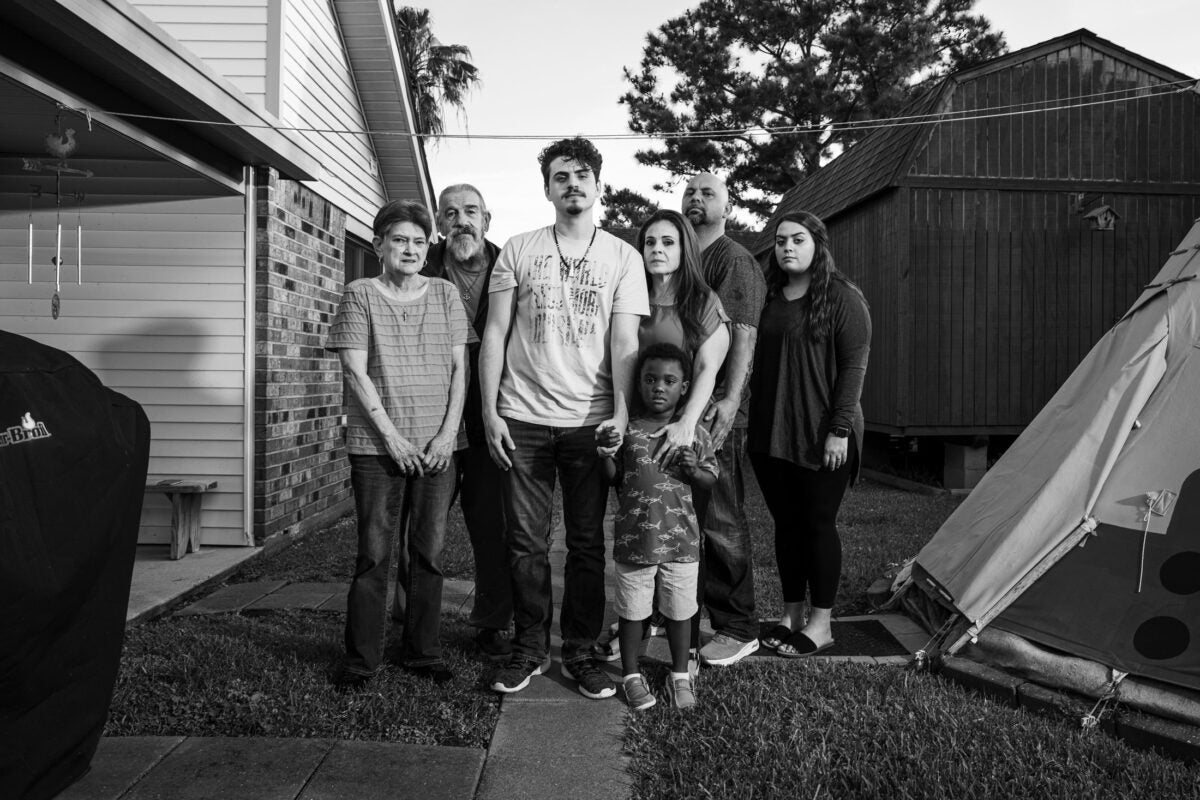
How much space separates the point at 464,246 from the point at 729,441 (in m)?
1.47

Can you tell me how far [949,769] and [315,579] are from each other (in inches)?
157

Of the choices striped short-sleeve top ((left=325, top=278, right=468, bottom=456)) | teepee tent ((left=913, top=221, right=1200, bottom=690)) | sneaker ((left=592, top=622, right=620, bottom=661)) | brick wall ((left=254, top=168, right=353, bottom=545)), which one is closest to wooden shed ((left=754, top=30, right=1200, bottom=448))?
brick wall ((left=254, top=168, right=353, bottom=545))

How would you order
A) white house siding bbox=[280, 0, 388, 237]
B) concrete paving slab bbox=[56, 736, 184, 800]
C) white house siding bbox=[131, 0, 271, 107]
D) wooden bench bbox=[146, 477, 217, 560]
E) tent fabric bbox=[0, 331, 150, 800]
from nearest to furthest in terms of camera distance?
tent fabric bbox=[0, 331, 150, 800] → concrete paving slab bbox=[56, 736, 184, 800] → wooden bench bbox=[146, 477, 217, 560] → white house siding bbox=[131, 0, 271, 107] → white house siding bbox=[280, 0, 388, 237]

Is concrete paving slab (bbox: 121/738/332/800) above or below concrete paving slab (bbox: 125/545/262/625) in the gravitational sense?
above

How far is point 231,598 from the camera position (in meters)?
5.20

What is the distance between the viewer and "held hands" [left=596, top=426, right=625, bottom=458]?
3.35 metres

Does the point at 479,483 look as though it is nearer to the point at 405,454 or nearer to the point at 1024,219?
the point at 405,454

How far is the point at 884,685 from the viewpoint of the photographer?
11.6 feet

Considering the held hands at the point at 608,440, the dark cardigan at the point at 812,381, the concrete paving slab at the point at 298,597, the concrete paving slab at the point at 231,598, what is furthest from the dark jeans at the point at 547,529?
the concrete paving slab at the point at 231,598

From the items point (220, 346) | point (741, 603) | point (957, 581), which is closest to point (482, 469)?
point (741, 603)

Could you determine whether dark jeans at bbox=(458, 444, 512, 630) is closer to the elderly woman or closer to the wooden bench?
the elderly woman

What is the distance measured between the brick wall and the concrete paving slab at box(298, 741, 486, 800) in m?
3.82

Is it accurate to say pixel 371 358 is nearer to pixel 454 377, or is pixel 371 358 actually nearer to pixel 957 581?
pixel 454 377

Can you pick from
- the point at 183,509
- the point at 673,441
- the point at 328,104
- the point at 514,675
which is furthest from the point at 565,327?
the point at 328,104
